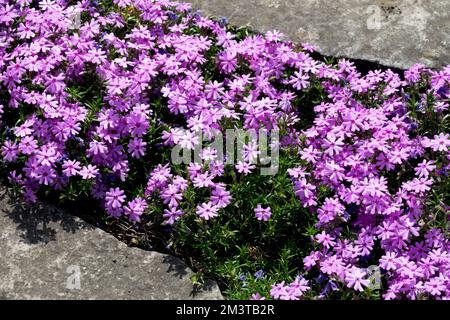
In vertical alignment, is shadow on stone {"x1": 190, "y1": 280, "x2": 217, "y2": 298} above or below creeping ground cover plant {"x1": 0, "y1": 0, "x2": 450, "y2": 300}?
below

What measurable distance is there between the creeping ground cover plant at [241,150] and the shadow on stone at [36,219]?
0.12 meters

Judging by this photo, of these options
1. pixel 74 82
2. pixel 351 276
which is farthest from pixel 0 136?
pixel 351 276

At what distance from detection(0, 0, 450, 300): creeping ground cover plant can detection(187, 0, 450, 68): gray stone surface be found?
12.9 inches

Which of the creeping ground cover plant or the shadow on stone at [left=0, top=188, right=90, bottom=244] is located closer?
the creeping ground cover plant

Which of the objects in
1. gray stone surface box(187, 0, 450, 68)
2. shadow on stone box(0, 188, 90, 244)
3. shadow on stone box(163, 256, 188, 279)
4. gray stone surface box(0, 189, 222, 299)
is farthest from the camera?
gray stone surface box(187, 0, 450, 68)

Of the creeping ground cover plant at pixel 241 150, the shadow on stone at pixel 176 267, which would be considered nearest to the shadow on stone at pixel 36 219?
the creeping ground cover plant at pixel 241 150

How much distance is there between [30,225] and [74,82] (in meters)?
1.16

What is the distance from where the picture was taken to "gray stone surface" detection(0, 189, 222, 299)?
514 centimetres

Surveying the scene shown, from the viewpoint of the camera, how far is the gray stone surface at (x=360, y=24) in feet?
21.1

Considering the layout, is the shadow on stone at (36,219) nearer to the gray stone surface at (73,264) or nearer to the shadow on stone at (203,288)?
the gray stone surface at (73,264)

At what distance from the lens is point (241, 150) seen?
5586 mm

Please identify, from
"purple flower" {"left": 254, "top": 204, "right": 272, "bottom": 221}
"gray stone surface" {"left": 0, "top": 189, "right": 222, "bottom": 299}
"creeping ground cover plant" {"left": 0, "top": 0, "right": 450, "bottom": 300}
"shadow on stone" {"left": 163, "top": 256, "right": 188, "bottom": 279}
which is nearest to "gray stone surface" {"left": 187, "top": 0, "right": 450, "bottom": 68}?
"creeping ground cover plant" {"left": 0, "top": 0, "right": 450, "bottom": 300}

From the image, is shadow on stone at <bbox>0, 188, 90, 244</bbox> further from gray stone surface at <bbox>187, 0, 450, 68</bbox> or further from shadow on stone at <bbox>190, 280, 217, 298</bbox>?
gray stone surface at <bbox>187, 0, 450, 68</bbox>
